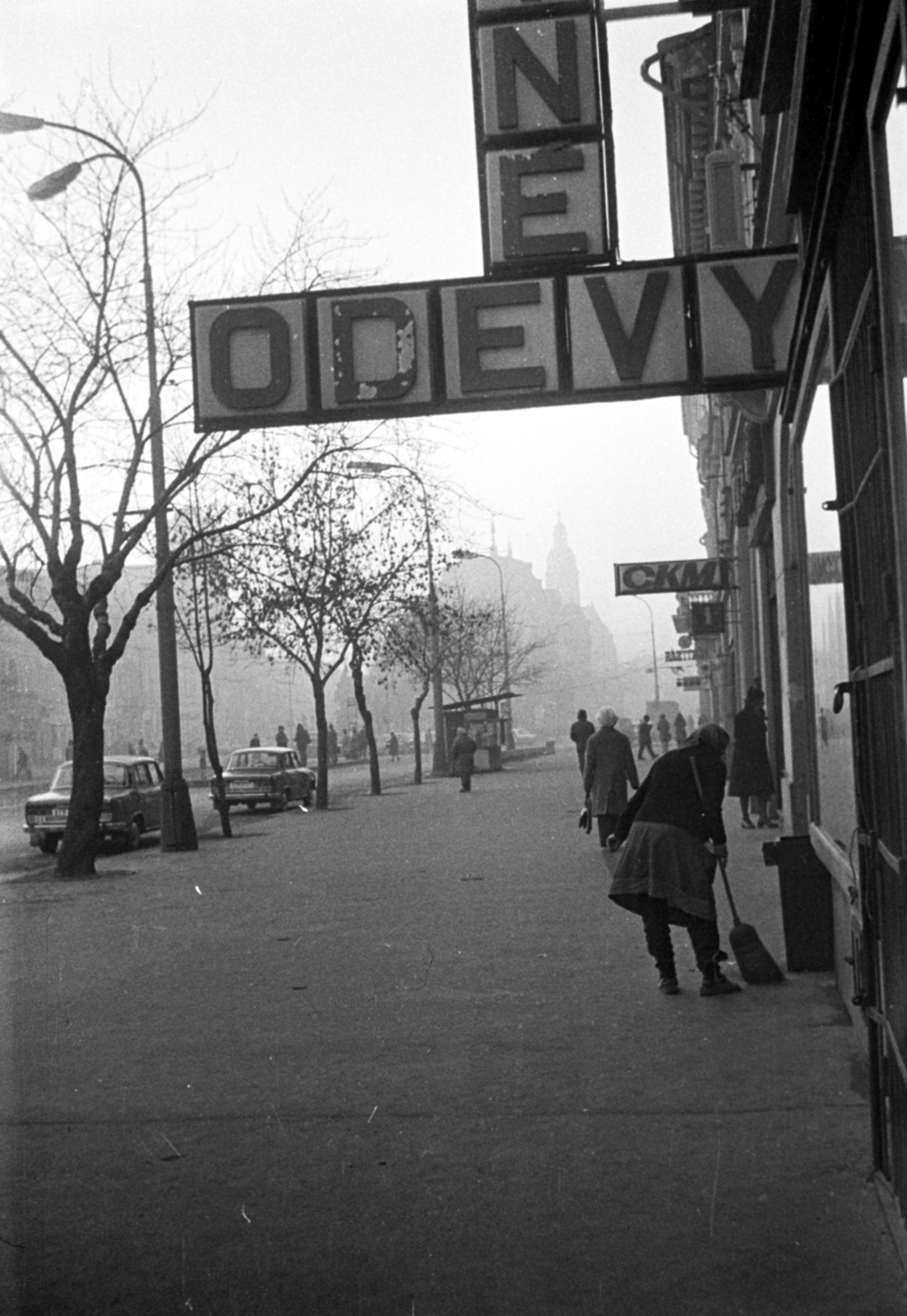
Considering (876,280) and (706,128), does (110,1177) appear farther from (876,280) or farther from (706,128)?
(706,128)

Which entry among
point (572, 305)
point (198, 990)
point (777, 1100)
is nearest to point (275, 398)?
point (572, 305)

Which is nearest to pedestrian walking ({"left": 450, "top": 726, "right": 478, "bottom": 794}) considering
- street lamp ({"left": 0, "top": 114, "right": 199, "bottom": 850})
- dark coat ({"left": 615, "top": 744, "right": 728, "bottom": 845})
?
street lamp ({"left": 0, "top": 114, "right": 199, "bottom": 850})

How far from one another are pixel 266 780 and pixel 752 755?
15.4 m

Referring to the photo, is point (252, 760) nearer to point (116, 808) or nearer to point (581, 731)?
point (581, 731)

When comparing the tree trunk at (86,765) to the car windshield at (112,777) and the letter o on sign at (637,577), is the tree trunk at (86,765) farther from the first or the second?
the letter o on sign at (637,577)

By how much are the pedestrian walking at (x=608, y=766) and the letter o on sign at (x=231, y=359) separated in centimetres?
601

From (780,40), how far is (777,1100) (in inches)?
200

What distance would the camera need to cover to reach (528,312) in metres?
10.7

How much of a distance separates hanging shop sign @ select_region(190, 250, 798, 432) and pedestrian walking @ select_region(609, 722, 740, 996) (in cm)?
254

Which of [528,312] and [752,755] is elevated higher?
[528,312]

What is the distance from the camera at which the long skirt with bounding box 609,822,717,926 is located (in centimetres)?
A: 918

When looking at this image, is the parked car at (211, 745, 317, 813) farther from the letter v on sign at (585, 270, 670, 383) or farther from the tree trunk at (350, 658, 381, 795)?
the letter v on sign at (585, 270, 670, 383)

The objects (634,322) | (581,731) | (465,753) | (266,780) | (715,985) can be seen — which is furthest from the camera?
(465,753)

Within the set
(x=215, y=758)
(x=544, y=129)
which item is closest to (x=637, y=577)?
(x=215, y=758)
